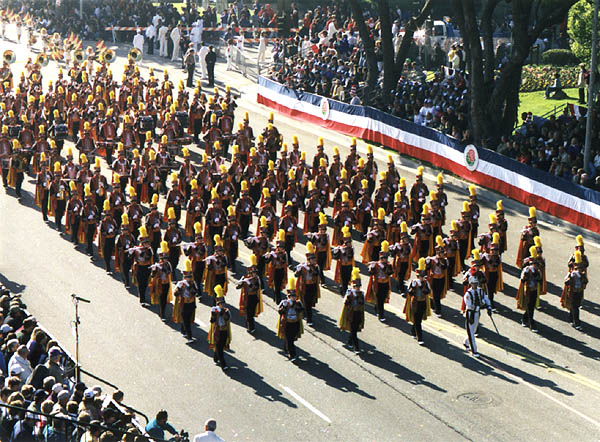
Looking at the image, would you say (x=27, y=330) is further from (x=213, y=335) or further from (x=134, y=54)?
(x=134, y=54)

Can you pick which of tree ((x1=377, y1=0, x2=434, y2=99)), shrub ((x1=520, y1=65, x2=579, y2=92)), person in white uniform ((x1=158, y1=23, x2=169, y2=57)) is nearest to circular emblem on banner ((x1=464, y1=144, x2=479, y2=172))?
tree ((x1=377, y1=0, x2=434, y2=99))

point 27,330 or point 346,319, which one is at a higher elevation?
point 27,330

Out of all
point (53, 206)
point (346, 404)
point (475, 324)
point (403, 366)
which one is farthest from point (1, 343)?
point (53, 206)

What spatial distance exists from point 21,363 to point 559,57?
30.4m

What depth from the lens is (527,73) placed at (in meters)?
42.0

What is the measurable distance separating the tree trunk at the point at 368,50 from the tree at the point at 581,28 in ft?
21.9

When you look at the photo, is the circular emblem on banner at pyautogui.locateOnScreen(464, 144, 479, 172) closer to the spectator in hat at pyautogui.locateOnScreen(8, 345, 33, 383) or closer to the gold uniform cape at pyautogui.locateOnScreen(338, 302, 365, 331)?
the gold uniform cape at pyautogui.locateOnScreen(338, 302, 365, 331)

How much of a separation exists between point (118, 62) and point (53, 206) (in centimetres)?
2290

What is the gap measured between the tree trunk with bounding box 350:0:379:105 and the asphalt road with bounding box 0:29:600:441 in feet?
45.9

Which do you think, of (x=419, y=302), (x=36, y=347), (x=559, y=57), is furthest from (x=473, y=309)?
(x=559, y=57)

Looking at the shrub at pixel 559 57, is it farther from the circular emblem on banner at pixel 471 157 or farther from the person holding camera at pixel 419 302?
the person holding camera at pixel 419 302

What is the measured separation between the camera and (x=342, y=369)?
68.4 feet

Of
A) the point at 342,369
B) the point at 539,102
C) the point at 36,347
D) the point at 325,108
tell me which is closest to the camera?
the point at 36,347

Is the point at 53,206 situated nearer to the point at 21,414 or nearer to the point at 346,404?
the point at 346,404
